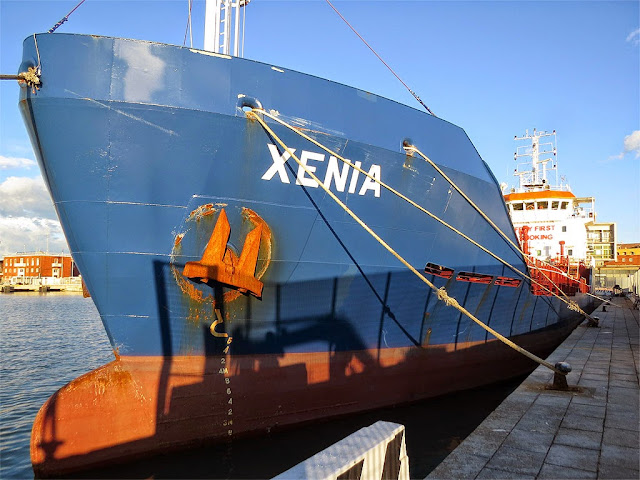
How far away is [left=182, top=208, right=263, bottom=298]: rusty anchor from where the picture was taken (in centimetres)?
532

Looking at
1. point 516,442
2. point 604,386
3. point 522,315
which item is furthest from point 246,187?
point 522,315

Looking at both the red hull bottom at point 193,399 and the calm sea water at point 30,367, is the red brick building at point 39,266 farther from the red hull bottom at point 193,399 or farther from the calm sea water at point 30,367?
the red hull bottom at point 193,399

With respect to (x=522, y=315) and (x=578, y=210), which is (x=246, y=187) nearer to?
(x=522, y=315)

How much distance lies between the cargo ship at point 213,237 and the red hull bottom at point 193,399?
0.06ft

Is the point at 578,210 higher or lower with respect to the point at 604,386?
higher

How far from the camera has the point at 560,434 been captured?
4.50 m

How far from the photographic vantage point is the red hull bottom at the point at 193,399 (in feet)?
17.0

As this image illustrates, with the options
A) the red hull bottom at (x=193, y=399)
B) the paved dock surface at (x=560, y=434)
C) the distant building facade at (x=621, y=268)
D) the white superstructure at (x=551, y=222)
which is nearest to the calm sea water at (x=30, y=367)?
the red hull bottom at (x=193, y=399)

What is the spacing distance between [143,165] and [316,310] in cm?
299

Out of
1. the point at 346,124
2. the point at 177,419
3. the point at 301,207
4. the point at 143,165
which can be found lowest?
the point at 177,419

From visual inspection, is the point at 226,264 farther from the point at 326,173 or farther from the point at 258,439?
the point at 258,439

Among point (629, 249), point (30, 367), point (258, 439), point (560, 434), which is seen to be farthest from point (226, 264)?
point (629, 249)

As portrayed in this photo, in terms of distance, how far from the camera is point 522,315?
404 inches

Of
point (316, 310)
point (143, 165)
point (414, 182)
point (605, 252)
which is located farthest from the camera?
point (605, 252)
